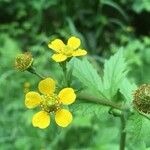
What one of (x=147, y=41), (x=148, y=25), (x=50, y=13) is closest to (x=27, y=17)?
(x=50, y=13)

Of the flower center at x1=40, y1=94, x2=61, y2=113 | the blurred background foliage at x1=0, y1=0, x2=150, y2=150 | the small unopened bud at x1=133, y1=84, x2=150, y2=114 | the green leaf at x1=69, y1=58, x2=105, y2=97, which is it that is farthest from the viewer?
the blurred background foliage at x1=0, y1=0, x2=150, y2=150

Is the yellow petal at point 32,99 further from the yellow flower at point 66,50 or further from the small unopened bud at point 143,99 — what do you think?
the small unopened bud at point 143,99

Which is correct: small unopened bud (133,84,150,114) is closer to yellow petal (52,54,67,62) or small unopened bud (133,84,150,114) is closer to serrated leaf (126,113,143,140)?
serrated leaf (126,113,143,140)

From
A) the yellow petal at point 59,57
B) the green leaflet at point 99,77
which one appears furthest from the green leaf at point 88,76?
the yellow petal at point 59,57

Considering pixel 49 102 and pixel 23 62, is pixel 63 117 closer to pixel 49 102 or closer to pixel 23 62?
pixel 49 102

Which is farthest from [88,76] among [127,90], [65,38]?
[65,38]

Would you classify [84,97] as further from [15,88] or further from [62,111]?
[15,88]

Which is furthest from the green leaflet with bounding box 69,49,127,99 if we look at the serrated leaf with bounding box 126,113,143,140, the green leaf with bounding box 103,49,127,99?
the serrated leaf with bounding box 126,113,143,140
